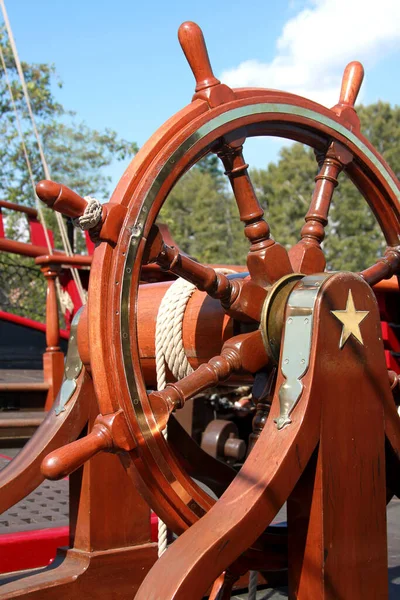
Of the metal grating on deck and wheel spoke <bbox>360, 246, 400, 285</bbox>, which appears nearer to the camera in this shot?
wheel spoke <bbox>360, 246, 400, 285</bbox>

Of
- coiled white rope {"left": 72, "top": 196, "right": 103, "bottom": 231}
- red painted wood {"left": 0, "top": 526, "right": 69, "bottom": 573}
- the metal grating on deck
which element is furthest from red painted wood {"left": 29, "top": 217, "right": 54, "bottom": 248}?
coiled white rope {"left": 72, "top": 196, "right": 103, "bottom": 231}

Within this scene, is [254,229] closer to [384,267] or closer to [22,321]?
[384,267]

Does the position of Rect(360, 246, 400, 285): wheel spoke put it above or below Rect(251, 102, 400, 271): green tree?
below

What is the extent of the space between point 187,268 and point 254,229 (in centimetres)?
20

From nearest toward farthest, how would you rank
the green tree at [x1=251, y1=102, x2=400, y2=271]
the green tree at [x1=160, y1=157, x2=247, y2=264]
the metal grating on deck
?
the metal grating on deck < the green tree at [x1=251, y1=102, x2=400, y2=271] < the green tree at [x1=160, y1=157, x2=247, y2=264]

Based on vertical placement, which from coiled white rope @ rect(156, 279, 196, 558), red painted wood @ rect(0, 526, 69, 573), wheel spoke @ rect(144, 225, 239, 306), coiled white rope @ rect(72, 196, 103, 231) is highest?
coiled white rope @ rect(72, 196, 103, 231)

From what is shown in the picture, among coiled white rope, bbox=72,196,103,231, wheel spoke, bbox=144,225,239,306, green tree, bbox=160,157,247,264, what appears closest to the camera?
coiled white rope, bbox=72,196,103,231

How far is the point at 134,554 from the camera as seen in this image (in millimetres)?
1855

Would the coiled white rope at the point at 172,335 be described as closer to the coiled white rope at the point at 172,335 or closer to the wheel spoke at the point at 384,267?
the coiled white rope at the point at 172,335

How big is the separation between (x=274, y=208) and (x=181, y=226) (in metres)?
7.06

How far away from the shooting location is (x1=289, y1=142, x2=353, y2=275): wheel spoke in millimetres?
1656

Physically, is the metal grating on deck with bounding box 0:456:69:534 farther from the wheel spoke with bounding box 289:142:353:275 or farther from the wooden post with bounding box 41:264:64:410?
the wooden post with bounding box 41:264:64:410

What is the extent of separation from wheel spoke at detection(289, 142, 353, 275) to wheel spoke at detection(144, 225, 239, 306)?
0.22 meters

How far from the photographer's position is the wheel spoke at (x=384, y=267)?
5.62ft
